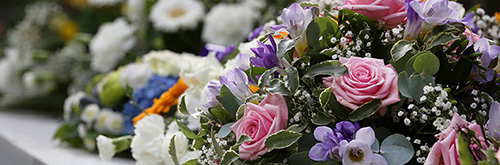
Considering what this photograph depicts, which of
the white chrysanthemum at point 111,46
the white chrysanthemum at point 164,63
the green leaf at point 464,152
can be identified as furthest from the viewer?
the white chrysanthemum at point 111,46

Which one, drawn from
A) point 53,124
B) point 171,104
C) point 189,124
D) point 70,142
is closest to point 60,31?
point 53,124

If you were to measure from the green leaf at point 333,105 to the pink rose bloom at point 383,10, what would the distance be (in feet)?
0.27

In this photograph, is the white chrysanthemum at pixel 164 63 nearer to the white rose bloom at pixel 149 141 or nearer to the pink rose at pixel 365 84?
the white rose bloom at pixel 149 141

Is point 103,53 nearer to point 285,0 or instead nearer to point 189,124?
point 285,0

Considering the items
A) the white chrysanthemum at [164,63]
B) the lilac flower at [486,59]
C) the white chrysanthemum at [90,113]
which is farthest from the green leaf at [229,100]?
the white chrysanthemum at [90,113]

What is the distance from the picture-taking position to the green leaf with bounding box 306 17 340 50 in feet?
1.53

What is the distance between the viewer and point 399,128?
460 mm

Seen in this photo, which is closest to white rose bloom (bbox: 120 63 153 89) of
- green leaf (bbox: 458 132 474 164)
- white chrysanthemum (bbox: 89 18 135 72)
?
white chrysanthemum (bbox: 89 18 135 72)

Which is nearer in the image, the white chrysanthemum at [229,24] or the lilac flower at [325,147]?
the lilac flower at [325,147]

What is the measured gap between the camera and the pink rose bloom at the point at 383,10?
1.47 feet

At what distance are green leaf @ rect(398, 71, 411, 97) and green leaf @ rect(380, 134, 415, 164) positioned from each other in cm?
4

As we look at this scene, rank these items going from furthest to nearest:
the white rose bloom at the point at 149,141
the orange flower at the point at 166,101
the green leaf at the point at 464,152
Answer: the orange flower at the point at 166,101 → the white rose bloom at the point at 149,141 → the green leaf at the point at 464,152

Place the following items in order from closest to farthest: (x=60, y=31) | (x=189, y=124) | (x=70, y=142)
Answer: (x=189, y=124) → (x=70, y=142) → (x=60, y=31)

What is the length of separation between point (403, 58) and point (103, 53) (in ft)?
3.02
